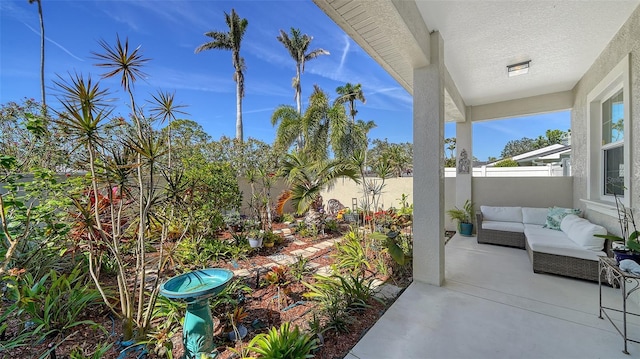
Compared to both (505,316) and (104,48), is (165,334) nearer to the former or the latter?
(104,48)

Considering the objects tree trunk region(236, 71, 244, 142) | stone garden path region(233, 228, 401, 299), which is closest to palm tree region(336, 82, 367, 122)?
tree trunk region(236, 71, 244, 142)

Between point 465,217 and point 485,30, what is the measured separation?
4.29 metres

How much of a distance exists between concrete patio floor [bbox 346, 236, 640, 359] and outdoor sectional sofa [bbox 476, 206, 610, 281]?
0.21 meters

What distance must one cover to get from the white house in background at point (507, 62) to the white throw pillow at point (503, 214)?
1.00m

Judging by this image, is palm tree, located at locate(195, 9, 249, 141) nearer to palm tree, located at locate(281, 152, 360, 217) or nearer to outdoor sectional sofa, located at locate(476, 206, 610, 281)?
palm tree, located at locate(281, 152, 360, 217)

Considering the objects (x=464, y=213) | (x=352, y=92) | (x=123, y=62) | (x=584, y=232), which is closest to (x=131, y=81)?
(x=123, y=62)

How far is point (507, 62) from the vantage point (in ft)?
12.7

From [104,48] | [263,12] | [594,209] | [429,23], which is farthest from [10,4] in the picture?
[594,209]

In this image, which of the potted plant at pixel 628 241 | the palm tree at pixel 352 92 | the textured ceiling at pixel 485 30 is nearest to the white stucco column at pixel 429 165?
the textured ceiling at pixel 485 30

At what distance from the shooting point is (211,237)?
15.6 feet

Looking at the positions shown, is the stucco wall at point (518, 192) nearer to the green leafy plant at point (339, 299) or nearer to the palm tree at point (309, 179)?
the palm tree at point (309, 179)

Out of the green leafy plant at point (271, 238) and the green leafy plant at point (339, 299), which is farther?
the green leafy plant at point (271, 238)

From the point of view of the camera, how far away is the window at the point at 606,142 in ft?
11.2

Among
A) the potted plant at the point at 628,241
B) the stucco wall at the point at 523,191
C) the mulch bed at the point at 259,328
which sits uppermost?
the stucco wall at the point at 523,191
